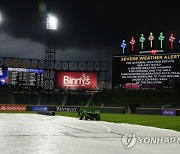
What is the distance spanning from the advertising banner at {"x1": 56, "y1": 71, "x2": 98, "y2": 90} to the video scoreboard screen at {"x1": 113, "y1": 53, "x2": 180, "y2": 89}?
1604 centimetres

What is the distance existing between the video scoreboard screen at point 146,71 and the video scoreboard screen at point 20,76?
24.6 metres

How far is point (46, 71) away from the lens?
296 ft

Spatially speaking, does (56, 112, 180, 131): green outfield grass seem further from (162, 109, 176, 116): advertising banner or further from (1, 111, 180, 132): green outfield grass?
(162, 109, 176, 116): advertising banner

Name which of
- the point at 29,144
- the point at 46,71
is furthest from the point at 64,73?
the point at 29,144

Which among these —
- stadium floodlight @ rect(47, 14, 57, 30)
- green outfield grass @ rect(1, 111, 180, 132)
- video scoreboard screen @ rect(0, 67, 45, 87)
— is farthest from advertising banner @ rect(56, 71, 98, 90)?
green outfield grass @ rect(1, 111, 180, 132)

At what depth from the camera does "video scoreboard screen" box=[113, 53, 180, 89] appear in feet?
215

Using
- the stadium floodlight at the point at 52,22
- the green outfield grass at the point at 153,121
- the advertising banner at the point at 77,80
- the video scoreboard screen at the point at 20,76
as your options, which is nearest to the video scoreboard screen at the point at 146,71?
the advertising banner at the point at 77,80

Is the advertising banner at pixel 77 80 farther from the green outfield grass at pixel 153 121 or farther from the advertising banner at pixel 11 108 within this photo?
the green outfield grass at pixel 153 121

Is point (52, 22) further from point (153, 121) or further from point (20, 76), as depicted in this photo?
point (153, 121)

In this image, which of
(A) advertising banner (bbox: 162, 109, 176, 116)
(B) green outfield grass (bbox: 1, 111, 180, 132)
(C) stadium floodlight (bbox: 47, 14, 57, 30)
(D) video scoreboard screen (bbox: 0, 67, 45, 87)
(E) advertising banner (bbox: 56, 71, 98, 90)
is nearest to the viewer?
(B) green outfield grass (bbox: 1, 111, 180, 132)

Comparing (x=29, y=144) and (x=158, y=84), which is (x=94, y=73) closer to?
(x=158, y=84)

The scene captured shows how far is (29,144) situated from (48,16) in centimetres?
7402

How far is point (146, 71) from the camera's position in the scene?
68312mm

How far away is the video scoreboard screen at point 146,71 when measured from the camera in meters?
65.7
